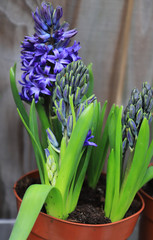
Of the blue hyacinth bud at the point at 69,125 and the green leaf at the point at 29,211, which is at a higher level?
the blue hyacinth bud at the point at 69,125

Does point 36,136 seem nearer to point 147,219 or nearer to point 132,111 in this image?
point 132,111

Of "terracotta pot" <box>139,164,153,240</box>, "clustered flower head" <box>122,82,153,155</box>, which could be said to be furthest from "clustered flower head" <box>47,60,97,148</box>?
"terracotta pot" <box>139,164,153,240</box>

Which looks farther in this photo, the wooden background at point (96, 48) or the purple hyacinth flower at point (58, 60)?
the wooden background at point (96, 48)

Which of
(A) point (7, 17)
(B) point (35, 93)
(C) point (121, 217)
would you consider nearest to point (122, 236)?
(C) point (121, 217)

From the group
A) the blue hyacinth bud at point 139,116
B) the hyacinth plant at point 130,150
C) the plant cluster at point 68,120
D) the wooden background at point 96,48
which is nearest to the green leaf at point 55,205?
the plant cluster at point 68,120

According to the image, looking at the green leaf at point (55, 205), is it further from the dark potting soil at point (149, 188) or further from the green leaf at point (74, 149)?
the dark potting soil at point (149, 188)

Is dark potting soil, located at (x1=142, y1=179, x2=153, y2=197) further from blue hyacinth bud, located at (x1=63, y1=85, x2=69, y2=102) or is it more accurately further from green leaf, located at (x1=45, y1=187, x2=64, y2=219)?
blue hyacinth bud, located at (x1=63, y1=85, x2=69, y2=102)

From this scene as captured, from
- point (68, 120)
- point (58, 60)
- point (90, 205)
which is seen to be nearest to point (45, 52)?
point (58, 60)
